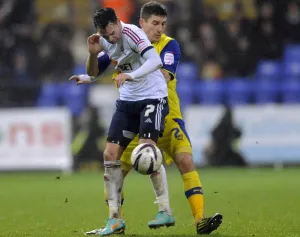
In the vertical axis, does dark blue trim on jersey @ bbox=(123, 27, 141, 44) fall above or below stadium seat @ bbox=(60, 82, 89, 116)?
above

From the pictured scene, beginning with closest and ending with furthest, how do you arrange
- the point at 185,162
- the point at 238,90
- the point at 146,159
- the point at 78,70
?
the point at 146,159 → the point at 185,162 → the point at 238,90 → the point at 78,70

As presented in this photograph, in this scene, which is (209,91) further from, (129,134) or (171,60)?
(129,134)

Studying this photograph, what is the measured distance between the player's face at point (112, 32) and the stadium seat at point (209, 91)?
11786 mm

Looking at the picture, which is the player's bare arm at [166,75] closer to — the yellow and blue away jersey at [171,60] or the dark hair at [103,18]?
the yellow and blue away jersey at [171,60]

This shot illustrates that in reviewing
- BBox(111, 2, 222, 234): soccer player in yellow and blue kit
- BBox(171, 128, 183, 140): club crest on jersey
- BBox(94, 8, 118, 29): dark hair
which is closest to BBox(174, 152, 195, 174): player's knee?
BBox(111, 2, 222, 234): soccer player in yellow and blue kit

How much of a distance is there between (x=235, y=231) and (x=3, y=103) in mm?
11096

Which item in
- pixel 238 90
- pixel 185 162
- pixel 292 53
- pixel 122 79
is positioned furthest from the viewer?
pixel 292 53

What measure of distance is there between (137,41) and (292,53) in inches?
531

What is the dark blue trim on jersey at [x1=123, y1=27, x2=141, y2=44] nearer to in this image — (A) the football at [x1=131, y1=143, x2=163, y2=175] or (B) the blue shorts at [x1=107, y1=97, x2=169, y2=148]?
(B) the blue shorts at [x1=107, y1=97, x2=169, y2=148]

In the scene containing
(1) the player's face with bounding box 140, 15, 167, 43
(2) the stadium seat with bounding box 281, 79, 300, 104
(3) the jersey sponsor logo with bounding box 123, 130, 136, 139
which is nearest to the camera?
(3) the jersey sponsor logo with bounding box 123, 130, 136, 139

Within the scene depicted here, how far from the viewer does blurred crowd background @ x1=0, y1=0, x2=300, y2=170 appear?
18.5 metres

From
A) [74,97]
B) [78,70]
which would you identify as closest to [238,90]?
[74,97]

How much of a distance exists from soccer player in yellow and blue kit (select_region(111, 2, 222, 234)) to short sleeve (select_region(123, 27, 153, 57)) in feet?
1.78

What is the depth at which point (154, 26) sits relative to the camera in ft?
23.7
